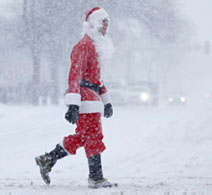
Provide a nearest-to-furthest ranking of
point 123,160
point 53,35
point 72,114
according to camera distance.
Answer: point 72,114
point 123,160
point 53,35

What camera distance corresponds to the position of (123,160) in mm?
6902

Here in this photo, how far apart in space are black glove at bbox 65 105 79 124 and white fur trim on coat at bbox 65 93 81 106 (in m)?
0.04

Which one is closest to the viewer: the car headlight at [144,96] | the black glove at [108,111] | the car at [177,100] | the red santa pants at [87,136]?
the red santa pants at [87,136]

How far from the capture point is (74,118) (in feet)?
13.4

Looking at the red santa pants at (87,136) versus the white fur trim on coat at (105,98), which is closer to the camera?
the red santa pants at (87,136)

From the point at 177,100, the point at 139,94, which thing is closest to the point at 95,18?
the point at 139,94

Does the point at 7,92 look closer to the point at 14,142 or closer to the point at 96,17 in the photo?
the point at 14,142

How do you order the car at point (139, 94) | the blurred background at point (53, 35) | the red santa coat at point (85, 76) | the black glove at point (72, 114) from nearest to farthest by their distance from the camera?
the black glove at point (72, 114), the red santa coat at point (85, 76), the blurred background at point (53, 35), the car at point (139, 94)

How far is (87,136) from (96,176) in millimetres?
376

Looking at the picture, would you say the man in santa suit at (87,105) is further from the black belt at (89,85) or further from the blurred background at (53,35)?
the blurred background at (53,35)

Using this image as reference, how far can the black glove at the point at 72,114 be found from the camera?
406 centimetres

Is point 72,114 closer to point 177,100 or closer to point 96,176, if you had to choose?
point 96,176

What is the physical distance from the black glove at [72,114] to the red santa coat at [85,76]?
0.04 meters

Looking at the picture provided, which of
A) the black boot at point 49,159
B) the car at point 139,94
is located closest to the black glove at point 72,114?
the black boot at point 49,159
